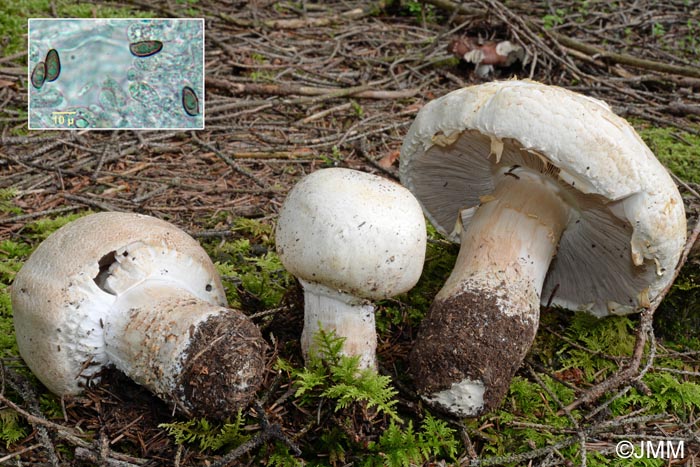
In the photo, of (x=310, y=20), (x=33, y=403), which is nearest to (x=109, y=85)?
(x=310, y=20)

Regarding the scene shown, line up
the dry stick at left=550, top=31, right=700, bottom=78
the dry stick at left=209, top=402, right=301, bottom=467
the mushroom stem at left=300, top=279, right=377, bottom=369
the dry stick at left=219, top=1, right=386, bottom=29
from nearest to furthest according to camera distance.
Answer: the dry stick at left=209, top=402, right=301, bottom=467, the mushroom stem at left=300, top=279, right=377, bottom=369, the dry stick at left=550, top=31, right=700, bottom=78, the dry stick at left=219, top=1, right=386, bottom=29

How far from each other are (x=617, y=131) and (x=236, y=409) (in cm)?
166

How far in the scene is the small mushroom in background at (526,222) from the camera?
84.0 inches

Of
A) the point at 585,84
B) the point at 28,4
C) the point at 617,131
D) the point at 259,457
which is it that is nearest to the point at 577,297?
the point at 617,131

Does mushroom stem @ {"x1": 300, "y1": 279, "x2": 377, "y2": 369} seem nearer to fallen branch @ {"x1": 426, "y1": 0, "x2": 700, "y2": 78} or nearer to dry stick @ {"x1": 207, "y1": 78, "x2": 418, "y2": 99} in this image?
dry stick @ {"x1": 207, "y1": 78, "x2": 418, "y2": 99}

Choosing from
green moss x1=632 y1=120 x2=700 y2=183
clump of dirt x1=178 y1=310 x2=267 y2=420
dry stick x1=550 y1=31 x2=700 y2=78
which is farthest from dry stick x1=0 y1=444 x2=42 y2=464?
dry stick x1=550 y1=31 x2=700 y2=78

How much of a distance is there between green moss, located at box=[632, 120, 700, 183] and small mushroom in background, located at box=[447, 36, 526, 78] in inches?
54.1

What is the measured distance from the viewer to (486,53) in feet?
19.0

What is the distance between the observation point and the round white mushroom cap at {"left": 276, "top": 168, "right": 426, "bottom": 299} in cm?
208

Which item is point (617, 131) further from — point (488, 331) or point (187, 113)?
point (187, 113)

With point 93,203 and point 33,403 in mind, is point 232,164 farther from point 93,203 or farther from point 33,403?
point 33,403

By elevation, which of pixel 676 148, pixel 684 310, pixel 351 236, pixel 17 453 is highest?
pixel 351 236

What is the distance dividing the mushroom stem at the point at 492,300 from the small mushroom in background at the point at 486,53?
3.36 metres

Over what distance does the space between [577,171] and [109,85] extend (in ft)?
12.6
